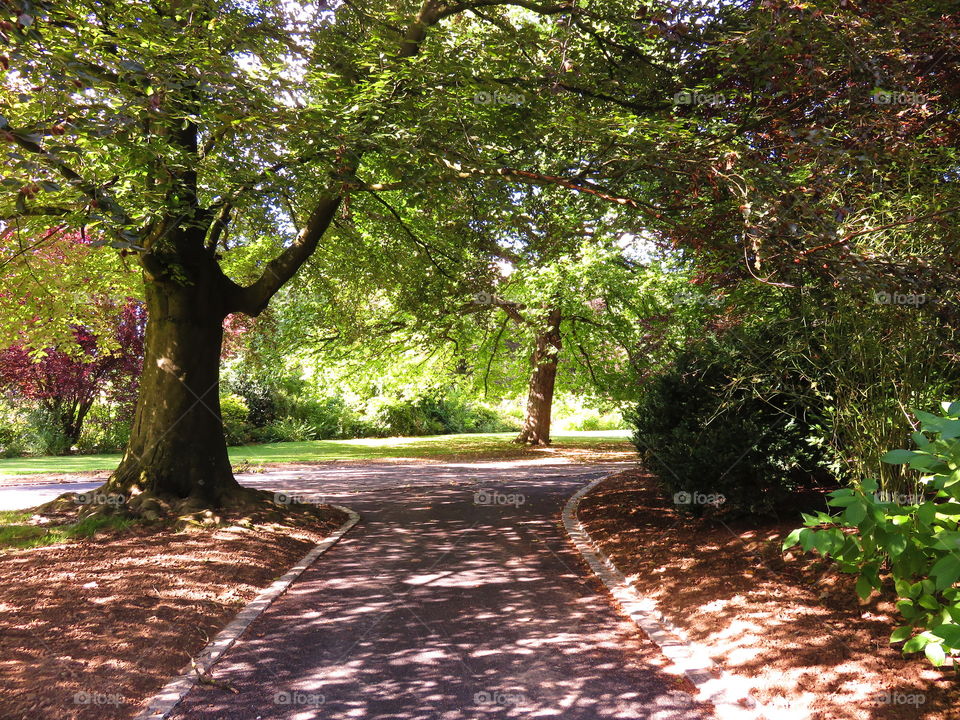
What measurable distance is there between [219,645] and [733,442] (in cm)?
575

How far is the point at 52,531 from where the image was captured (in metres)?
8.75

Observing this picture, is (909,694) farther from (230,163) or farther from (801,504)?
(230,163)

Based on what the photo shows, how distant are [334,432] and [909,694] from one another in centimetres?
2928

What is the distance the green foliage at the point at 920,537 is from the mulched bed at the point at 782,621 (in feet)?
1.14

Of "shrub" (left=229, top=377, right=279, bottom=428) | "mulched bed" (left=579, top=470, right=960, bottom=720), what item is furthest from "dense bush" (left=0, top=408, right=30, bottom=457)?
"mulched bed" (left=579, top=470, right=960, bottom=720)

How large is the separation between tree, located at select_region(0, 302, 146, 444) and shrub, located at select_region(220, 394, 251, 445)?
435 cm

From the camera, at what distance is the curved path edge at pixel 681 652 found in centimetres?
436

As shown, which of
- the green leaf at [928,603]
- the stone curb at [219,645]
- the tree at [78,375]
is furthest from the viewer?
the tree at [78,375]

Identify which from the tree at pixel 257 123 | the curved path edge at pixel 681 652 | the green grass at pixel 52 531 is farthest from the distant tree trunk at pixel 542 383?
the green grass at pixel 52 531

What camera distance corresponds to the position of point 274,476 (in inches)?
676

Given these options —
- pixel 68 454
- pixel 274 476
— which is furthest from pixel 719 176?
pixel 68 454

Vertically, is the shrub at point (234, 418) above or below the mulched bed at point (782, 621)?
above

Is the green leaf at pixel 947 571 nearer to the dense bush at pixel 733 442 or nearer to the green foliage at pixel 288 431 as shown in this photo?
the dense bush at pixel 733 442

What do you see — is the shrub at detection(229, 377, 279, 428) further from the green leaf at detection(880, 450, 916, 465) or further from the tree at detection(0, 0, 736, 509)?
the green leaf at detection(880, 450, 916, 465)
